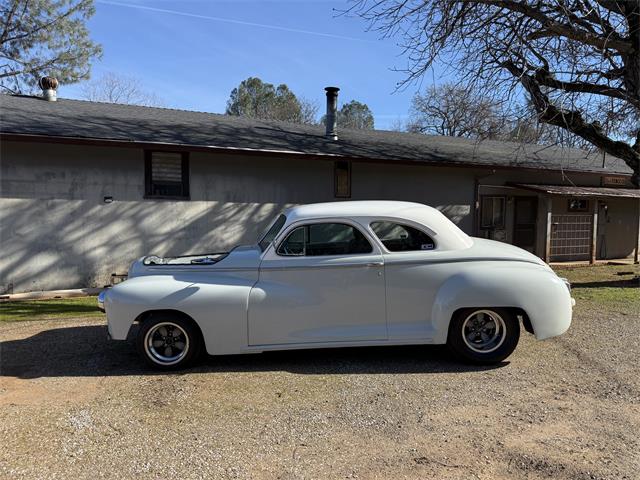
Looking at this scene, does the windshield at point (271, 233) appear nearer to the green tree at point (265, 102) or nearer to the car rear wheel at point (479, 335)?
the car rear wheel at point (479, 335)

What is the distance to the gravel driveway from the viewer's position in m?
3.31

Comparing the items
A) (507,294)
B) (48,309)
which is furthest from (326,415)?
(48,309)

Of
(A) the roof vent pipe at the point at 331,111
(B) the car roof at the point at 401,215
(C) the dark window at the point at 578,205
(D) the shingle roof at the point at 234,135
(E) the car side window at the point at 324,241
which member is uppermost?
(A) the roof vent pipe at the point at 331,111

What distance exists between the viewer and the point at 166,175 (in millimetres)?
10805

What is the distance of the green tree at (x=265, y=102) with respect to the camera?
42.5m

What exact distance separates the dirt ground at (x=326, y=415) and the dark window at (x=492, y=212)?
857 centimetres

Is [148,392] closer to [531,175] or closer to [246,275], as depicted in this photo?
[246,275]

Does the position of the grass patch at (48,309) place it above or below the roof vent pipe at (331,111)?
below

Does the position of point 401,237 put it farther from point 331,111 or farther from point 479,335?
point 331,111

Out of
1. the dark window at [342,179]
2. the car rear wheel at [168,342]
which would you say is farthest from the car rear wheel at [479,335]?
the dark window at [342,179]

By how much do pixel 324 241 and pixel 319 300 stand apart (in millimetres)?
640

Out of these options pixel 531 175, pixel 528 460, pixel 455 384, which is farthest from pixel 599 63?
pixel 528 460

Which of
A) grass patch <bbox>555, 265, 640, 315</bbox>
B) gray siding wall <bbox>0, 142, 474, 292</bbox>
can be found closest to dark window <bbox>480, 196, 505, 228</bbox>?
grass patch <bbox>555, 265, 640, 315</bbox>

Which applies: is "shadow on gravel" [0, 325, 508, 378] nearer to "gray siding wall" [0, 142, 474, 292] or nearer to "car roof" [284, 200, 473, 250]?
"car roof" [284, 200, 473, 250]
